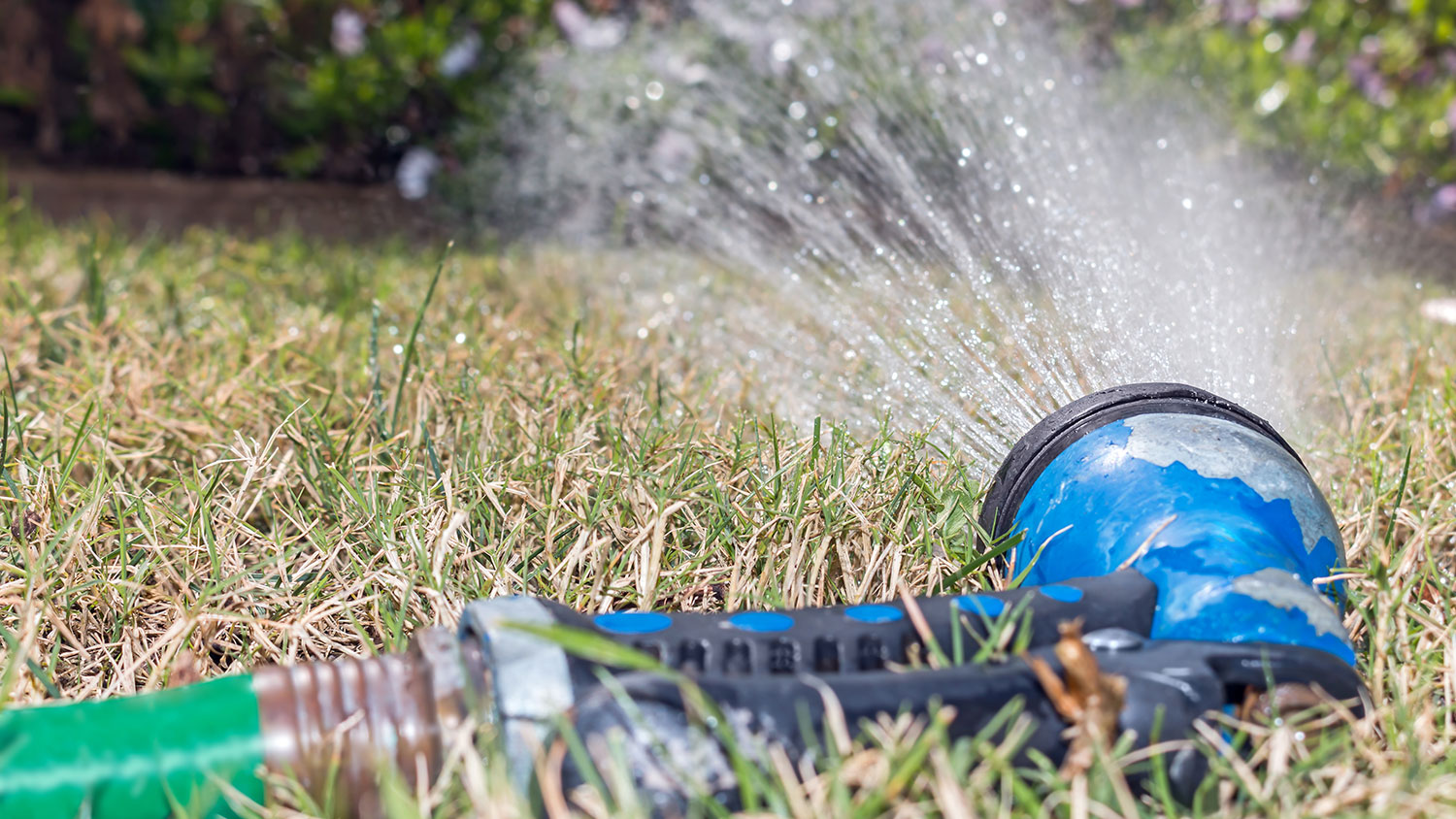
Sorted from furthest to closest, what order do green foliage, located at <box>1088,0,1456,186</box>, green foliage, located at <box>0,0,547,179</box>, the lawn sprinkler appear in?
green foliage, located at <box>0,0,547,179</box>
green foliage, located at <box>1088,0,1456,186</box>
the lawn sprinkler

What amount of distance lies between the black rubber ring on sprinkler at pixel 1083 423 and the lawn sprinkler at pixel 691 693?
0.65 feet

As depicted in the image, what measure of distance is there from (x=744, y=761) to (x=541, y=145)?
3.31m

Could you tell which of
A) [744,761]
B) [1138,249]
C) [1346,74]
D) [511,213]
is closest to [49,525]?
[744,761]

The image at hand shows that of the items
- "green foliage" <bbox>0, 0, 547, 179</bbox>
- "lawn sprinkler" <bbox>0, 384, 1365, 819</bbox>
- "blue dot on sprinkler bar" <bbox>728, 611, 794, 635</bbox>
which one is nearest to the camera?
"lawn sprinkler" <bbox>0, 384, 1365, 819</bbox>

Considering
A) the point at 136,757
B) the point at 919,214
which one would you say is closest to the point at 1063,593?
the point at 136,757

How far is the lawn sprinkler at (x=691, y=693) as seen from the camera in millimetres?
721

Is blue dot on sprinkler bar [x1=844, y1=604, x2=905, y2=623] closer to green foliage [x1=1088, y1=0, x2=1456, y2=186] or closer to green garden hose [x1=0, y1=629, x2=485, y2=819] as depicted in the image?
green garden hose [x1=0, y1=629, x2=485, y2=819]

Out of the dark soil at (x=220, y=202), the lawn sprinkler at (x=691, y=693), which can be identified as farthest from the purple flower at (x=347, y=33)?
the lawn sprinkler at (x=691, y=693)

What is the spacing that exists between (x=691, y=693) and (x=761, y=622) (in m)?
0.13

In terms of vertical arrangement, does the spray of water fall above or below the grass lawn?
above

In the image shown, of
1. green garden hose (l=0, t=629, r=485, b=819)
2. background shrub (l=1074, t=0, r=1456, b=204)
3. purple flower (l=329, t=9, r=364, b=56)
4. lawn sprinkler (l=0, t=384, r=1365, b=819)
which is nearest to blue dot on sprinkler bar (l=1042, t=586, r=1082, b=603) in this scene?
lawn sprinkler (l=0, t=384, r=1365, b=819)

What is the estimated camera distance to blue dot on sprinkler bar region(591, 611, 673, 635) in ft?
2.65

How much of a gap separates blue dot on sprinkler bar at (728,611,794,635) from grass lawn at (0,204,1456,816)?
12cm

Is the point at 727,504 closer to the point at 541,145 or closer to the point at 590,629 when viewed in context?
the point at 590,629
